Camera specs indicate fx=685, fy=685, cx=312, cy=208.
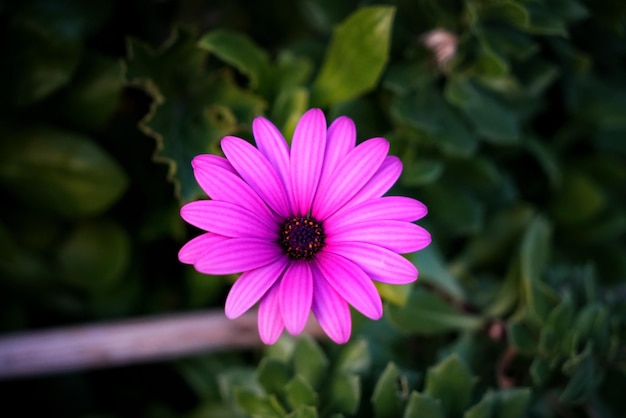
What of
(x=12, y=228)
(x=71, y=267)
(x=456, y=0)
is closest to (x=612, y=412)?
(x=456, y=0)

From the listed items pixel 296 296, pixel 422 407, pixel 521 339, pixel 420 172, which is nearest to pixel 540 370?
pixel 521 339

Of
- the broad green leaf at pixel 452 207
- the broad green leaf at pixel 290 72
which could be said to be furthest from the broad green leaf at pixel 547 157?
the broad green leaf at pixel 290 72

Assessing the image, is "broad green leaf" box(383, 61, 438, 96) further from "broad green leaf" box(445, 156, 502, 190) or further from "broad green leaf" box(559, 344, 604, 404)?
"broad green leaf" box(559, 344, 604, 404)

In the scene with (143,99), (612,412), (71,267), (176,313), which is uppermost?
(143,99)

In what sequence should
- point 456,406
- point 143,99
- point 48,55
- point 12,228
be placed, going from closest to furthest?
1. point 456,406
2. point 48,55
3. point 12,228
4. point 143,99

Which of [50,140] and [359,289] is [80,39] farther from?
[359,289]

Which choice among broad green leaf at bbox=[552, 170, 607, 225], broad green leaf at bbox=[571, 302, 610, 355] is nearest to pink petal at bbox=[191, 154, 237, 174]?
broad green leaf at bbox=[571, 302, 610, 355]

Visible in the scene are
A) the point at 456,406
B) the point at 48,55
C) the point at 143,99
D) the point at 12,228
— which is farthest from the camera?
the point at 143,99
